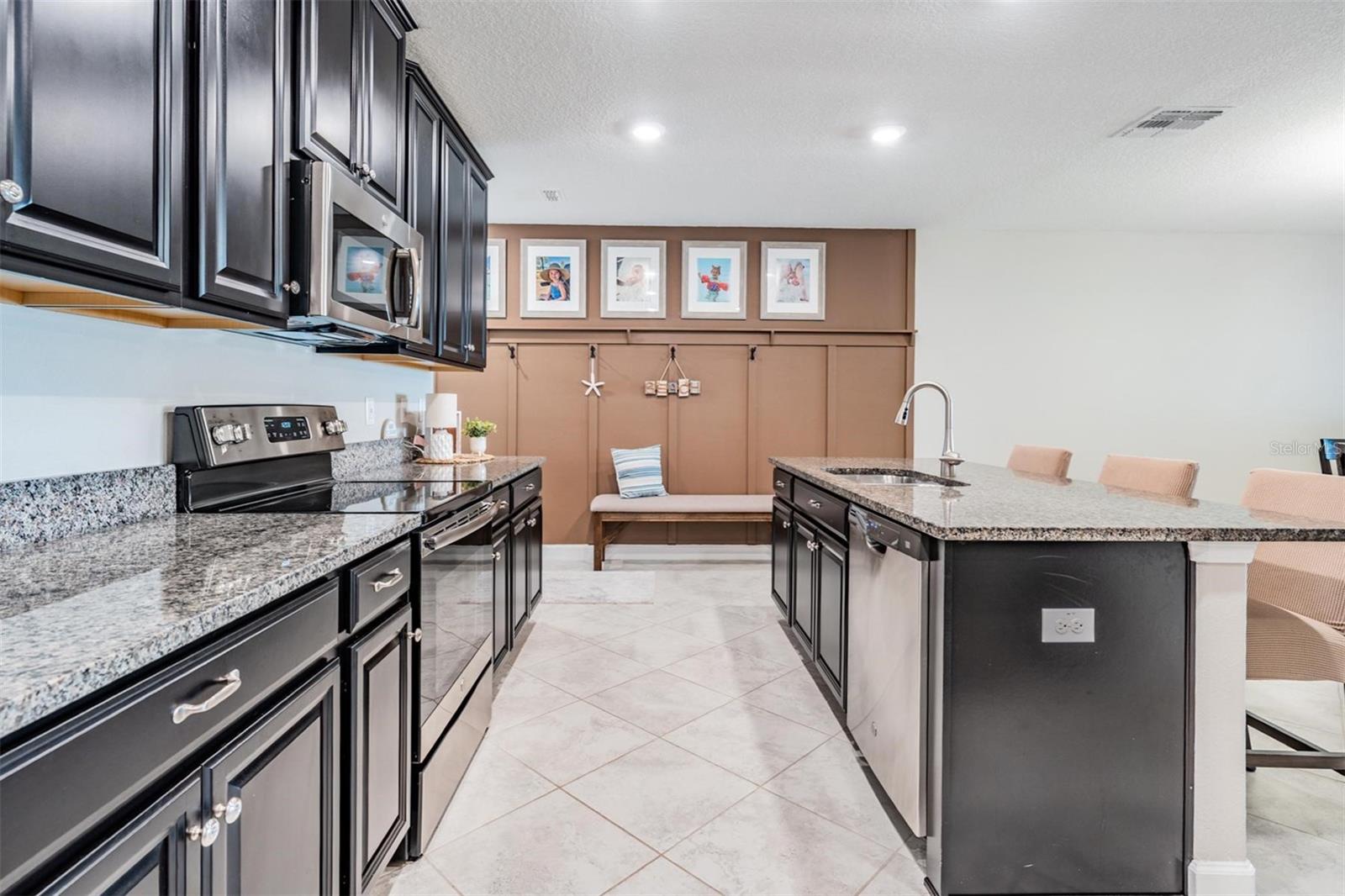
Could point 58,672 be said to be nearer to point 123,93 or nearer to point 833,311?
point 123,93

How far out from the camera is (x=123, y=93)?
43.8 inches

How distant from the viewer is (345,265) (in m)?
1.85

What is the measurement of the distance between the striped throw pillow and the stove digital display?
2.95m

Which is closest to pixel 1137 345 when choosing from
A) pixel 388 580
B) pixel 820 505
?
pixel 820 505

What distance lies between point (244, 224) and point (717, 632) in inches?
110

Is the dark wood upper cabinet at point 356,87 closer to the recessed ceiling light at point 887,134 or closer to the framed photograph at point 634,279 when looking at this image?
the recessed ceiling light at point 887,134

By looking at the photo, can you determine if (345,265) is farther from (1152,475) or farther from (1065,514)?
(1152,475)

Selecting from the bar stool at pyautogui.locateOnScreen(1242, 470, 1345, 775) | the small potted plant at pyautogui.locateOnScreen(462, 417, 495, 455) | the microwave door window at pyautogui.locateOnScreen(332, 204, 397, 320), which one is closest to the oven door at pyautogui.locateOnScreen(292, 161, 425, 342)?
the microwave door window at pyautogui.locateOnScreen(332, 204, 397, 320)

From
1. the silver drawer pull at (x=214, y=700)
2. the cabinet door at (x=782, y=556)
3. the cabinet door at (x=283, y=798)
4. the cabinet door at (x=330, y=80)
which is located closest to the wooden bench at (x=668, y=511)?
the cabinet door at (x=782, y=556)

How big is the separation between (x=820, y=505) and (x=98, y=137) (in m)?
2.36

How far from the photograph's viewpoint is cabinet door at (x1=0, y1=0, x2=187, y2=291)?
0.93m

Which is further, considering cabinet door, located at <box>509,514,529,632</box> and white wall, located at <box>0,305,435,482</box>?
cabinet door, located at <box>509,514,529,632</box>

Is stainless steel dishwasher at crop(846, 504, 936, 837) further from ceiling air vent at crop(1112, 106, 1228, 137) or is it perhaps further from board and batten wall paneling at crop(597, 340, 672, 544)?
board and batten wall paneling at crop(597, 340, 672, 544)

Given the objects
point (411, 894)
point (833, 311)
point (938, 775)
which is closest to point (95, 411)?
Answer: point (411, 894)
